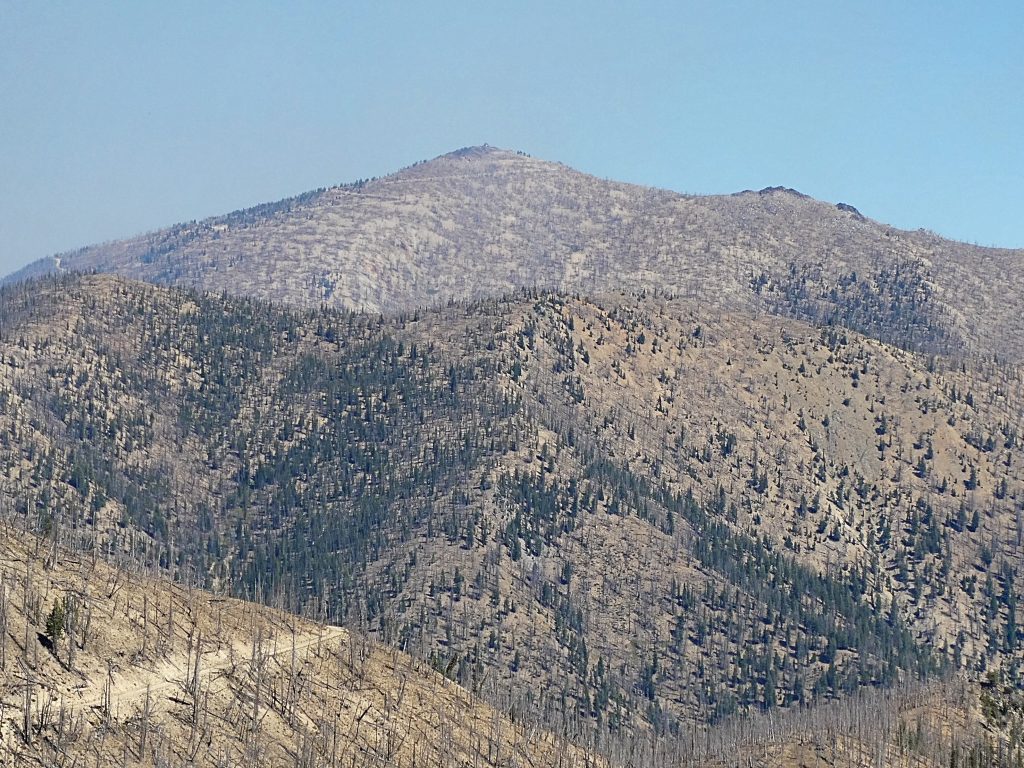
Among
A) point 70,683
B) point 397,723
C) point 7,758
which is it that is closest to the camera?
point 7,758

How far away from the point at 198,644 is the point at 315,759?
1552 centimetres

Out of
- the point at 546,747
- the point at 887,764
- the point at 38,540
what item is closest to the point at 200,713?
the point at 38,540

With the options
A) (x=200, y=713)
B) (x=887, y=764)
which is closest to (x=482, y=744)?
(x=200, y=713)

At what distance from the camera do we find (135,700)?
127688 mm

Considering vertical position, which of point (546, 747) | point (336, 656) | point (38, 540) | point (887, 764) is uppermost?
point (38, 540)

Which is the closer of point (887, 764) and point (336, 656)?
point (336, 656)

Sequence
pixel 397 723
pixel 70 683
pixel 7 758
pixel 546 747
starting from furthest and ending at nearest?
1. pixel 546 747
2. pixel 397 723
3. pixel 70 683
4. pixel 7 758

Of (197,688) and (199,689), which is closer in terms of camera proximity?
(197,688)

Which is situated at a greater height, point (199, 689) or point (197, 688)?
point (197, 688)

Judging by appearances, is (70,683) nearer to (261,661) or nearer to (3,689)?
(3,689)

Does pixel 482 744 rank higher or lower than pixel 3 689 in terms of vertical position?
lower

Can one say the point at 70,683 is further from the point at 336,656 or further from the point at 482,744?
the point at 482,744

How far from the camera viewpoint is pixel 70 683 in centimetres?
12481

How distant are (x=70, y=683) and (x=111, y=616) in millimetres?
13300
